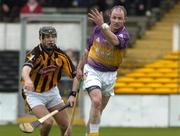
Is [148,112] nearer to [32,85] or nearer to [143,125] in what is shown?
[143,125]

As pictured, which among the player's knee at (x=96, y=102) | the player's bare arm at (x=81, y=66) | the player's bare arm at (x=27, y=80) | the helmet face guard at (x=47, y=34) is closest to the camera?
the player's bare arm at (x=27, y=80)

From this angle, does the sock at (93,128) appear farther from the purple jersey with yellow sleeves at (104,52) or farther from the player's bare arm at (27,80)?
the player's bare arm at (27,80)

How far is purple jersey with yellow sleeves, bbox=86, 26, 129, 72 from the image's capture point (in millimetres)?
13398

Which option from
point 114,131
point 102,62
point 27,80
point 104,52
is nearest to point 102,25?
point 104,52

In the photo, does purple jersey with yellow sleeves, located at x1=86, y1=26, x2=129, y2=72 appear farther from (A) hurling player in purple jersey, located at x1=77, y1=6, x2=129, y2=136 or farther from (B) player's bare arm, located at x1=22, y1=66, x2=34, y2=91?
(B) player's bare arm, located at x1=22, y1=66, x2=34, y2=91

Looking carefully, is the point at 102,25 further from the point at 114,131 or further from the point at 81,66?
the point at 114,131

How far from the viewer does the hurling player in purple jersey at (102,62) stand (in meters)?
13.2

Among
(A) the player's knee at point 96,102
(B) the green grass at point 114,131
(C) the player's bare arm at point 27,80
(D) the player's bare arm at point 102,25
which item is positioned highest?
(D) the player's bare arm at point 102,25

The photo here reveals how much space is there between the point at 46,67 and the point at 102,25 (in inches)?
44.3

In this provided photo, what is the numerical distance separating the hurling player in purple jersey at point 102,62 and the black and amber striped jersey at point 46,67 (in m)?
0.32

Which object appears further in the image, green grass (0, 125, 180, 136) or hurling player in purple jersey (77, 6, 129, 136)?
green grass (0, 125, 180, 136)

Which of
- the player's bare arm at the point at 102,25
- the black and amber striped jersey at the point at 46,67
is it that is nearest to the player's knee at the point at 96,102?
the black and amber striped jersey at the point at 46,67

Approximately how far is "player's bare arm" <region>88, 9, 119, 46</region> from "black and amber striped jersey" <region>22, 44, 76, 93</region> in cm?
82

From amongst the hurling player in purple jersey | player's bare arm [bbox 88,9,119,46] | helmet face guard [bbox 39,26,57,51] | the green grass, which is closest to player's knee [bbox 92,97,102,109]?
the hurling player in purple jersey
